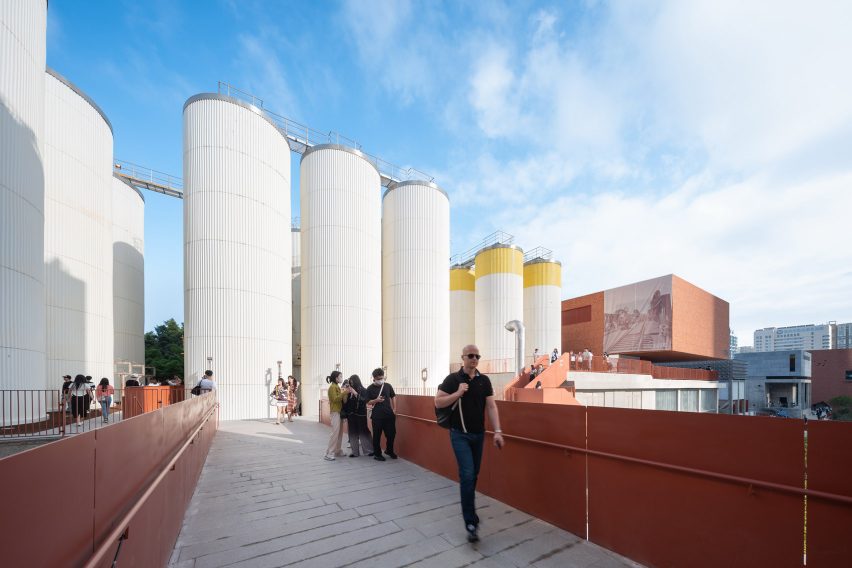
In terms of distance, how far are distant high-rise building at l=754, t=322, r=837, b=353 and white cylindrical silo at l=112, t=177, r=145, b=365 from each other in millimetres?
190180

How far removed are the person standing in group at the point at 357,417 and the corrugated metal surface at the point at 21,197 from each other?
916 cm

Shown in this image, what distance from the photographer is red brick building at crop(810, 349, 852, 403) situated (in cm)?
4350

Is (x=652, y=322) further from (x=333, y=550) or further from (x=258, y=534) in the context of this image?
(x=258, y=534)

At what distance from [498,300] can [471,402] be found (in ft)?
93.3

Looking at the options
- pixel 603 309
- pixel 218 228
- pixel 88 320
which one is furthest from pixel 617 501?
pixel 603 309

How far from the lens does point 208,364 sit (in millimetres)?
16906

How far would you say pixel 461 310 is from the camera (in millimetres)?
36312

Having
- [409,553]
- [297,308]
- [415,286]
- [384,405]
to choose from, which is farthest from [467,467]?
[297,308]

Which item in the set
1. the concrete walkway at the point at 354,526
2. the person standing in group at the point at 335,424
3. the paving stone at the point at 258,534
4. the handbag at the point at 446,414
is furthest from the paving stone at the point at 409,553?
the person standing in group at the point at 335,424

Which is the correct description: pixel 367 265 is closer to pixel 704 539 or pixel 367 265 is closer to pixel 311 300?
pixel 311 300

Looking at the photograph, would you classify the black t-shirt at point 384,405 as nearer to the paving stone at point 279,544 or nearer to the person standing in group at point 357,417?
the person standing in group at point 357,417

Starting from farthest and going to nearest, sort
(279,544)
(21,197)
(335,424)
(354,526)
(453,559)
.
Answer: (21,197) → (335,424) → (354,526) → (279,544) → (453,559)

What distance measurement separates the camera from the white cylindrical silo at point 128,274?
24047mm

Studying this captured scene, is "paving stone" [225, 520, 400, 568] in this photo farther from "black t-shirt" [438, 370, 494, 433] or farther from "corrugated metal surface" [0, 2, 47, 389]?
"corrugated metal surface" [0, 2, 47, 389]
